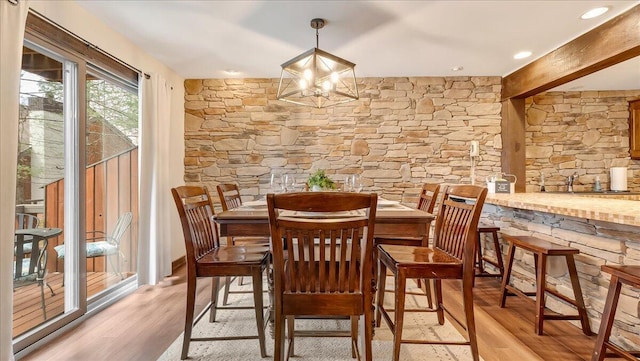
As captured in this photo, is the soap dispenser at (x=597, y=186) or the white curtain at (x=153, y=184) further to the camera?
the soap dispenser at (x=597, y=186)

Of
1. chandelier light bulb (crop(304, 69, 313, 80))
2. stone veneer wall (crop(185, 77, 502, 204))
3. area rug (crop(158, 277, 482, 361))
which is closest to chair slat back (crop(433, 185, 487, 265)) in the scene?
area rug (crop(158, 277, 482, 361))

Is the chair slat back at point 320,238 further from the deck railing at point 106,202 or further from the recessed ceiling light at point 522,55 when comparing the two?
the recessed ceiling light at point 522,55

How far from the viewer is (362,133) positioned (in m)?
4.35

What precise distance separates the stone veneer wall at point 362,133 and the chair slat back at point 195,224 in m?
1.98

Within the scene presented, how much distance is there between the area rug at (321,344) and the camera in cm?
203

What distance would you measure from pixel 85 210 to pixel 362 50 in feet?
9.58

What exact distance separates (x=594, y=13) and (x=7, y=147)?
412 centimetres

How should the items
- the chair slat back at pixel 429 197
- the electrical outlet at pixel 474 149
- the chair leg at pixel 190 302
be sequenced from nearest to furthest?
the chair leg at pixel 190 302, the chair slat back at pixel 429 197, the electrical outlet at pixel 474 149

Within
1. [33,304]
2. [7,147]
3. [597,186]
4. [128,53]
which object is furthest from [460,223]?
[597,186]

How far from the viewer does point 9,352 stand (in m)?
1.77

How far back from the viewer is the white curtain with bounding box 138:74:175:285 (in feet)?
10.7

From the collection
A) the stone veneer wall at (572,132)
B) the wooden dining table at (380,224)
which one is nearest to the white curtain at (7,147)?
the wooden dining table at (380,224)

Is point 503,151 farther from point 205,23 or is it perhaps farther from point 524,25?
point 205,23

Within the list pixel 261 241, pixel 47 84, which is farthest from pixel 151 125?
pixel 261 241
